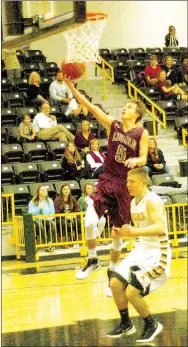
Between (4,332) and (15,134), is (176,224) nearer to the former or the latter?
(15,134)

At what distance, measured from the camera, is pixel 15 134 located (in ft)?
51.9

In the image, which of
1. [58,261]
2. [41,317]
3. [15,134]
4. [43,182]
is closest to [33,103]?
[15,134]

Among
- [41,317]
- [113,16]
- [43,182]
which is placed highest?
[113,16]

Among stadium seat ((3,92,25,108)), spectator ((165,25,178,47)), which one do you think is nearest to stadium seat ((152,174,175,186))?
stadium seat ((3,92,25,108))

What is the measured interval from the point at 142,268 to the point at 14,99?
32.7 ft

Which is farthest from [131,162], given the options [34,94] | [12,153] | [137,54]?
[137,54]

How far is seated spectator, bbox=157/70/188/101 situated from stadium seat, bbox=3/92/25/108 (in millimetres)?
2648

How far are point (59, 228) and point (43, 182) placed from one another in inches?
30.2

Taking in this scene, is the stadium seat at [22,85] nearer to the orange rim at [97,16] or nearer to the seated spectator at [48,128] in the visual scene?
the seated spectator at [48,128]

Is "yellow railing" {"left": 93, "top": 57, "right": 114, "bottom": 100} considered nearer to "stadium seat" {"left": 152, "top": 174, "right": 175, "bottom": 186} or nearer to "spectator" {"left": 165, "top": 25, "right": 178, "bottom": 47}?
"spectator" {"left": 165, "top": 25, "right": 178, "bottom": 47}

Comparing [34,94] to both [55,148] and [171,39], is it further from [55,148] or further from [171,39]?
[171,39]

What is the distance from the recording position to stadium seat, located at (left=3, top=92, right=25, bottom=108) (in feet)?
55.4

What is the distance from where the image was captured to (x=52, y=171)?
15023mm

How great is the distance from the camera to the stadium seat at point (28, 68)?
17984mm
